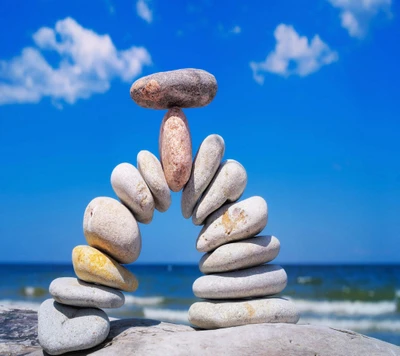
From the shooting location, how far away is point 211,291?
585cm

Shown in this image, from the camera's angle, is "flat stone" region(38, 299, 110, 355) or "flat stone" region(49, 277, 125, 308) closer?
"flat stone" region(38, 299, 110, 355)

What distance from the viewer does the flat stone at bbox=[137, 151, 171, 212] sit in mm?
5824

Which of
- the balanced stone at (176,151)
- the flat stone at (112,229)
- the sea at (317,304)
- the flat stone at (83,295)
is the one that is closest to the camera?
the flat stone at (83,295)

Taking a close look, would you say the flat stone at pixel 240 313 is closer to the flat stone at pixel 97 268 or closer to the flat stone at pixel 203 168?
the flat stone at pixel 97 268

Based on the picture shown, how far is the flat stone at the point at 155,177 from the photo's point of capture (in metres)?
5.82

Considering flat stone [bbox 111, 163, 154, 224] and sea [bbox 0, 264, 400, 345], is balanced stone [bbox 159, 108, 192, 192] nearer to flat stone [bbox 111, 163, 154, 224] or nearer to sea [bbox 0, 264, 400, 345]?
flat stone [bbox 111, 163, 154, 224]

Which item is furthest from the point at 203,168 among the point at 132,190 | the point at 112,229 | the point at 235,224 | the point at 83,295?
the point at 83,295

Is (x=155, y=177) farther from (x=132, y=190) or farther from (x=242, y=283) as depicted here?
(x=242, y=283)

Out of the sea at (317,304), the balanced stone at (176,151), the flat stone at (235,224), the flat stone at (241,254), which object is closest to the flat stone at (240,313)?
the flat stone at (241,254)

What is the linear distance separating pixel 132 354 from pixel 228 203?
7.23 feet

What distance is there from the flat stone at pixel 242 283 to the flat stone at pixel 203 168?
3.12 ft

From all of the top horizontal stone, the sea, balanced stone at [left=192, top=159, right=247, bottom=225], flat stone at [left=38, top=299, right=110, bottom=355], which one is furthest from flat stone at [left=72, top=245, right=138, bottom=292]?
the sea

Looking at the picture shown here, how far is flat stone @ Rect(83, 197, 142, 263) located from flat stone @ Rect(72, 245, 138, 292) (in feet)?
0.36

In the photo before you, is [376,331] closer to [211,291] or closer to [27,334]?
[211,291]
